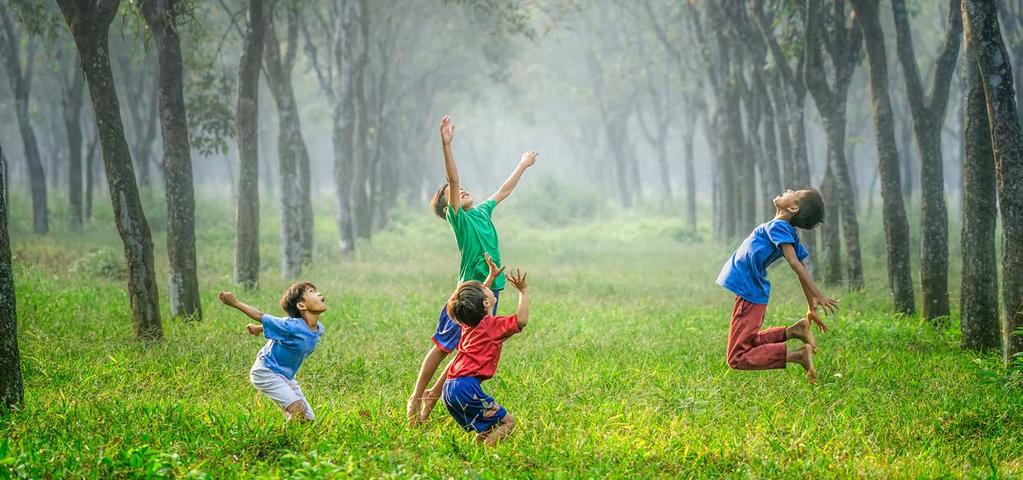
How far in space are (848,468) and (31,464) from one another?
461 cm

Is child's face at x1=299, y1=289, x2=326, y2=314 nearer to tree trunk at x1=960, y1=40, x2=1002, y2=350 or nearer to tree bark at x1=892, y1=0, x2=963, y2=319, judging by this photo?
tree trunk at x1=960, y1=40, x2=1002, y2=350

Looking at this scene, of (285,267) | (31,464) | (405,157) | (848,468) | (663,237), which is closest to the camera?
(31,464)

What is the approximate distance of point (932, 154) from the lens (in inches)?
431

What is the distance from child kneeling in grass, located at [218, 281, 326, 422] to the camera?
A: 598 cm

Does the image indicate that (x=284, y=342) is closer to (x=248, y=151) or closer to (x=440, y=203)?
(x=440, y=203)

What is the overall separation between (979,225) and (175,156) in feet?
29.6

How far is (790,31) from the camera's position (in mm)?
15297

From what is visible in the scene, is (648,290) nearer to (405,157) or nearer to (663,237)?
(663,237)

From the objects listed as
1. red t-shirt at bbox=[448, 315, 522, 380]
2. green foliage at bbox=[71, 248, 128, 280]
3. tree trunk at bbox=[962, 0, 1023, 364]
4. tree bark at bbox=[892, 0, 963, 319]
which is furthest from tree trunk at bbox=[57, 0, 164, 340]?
tree bark at bbox=[892, 0, 963, 319]

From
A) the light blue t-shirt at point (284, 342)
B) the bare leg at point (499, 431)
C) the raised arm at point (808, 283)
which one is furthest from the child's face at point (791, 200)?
the light blue t-shirt at point (284, 342)

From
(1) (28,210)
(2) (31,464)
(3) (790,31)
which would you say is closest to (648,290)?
(3) (790,31)

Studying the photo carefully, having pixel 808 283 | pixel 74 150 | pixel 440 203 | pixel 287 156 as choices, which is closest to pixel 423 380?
pixel 440 203

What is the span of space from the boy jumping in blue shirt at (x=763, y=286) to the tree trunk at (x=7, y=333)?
17.4ft

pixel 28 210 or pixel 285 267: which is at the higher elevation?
pixel 28 210
